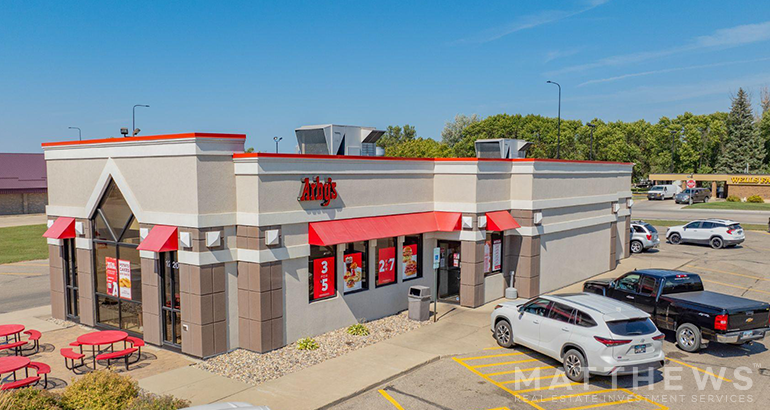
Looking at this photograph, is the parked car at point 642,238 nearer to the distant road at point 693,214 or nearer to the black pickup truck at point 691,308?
the black pickup truck at point 691,308

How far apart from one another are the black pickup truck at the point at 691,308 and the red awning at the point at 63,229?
17196 millimetres

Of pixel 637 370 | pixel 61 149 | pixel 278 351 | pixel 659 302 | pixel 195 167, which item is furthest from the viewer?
pixel 61 149

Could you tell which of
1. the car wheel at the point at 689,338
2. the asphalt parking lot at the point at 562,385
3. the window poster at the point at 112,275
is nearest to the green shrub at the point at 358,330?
the asphalt parking lot at the point at 562,385

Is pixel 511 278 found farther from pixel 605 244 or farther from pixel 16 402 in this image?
pixel 16 402

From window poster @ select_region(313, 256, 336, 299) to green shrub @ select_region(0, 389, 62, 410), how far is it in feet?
24.1

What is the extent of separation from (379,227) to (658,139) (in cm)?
9303

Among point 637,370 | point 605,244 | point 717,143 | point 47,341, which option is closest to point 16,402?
point 47,341

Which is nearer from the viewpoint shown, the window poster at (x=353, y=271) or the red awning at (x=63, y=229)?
the window poster at (x=353, y=271)

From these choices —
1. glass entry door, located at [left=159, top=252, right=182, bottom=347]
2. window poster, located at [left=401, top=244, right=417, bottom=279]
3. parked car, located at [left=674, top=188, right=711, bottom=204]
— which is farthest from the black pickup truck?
parked car, located at [left=674, top=188, right=711, bottom=204]

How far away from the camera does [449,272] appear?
20391 mm

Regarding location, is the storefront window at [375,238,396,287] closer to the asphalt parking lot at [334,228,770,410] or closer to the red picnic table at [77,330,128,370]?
the asphalt parking lot at [334,228,770,410]

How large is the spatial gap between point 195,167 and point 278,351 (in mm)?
5252

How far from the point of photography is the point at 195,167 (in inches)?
530

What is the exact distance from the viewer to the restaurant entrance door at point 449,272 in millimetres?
19953
